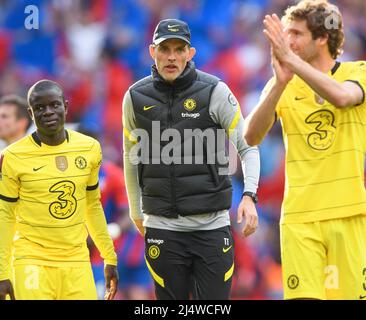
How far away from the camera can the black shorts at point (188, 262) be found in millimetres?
5879

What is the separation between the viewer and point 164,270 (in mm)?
5898

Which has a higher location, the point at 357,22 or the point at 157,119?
the point at 357,22

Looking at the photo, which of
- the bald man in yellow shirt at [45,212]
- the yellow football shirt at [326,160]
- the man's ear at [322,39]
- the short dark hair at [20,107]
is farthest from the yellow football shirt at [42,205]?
the short dark hair at [20,107]

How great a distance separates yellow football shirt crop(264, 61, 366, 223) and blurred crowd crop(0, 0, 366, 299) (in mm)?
3667

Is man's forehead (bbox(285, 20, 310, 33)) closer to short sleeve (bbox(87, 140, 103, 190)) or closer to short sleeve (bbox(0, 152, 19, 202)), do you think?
short sleeve (bbox(87, 140, 103, 190))

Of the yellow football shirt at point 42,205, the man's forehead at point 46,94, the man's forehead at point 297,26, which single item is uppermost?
the man's forehead at point 297,26

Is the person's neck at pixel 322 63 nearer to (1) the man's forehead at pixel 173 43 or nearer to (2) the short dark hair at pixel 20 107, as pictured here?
(1) the man's forehead at pixel 173 43

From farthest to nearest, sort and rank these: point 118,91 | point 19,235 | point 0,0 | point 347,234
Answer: point 0,0, point 118,91, point 19,235, point 347,234

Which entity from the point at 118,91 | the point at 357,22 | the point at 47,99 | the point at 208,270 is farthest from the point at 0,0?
the point at 208,270

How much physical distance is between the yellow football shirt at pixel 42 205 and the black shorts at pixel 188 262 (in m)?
0.50
